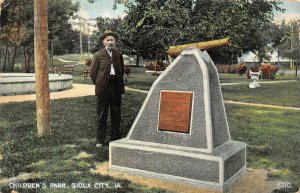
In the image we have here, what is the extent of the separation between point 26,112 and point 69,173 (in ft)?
13.2

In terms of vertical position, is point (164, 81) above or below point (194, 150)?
above

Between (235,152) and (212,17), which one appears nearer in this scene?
(235,152)

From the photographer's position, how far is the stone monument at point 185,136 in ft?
14.4

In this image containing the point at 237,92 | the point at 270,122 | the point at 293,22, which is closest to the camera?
the point at 293,22

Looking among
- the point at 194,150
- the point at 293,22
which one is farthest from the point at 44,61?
the point at 293,22

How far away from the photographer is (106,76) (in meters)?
5.61

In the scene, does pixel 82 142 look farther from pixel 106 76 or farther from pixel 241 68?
pixel 241 68

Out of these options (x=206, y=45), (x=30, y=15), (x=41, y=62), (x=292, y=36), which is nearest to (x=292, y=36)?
(x=292, y=36)

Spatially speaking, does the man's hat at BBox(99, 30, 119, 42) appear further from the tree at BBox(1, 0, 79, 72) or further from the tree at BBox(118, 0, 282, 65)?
the tree at BBox(118, 0, 282, 65)

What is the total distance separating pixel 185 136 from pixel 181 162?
299 millimetres

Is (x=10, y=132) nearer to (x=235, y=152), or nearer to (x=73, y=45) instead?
(x=73, y=45)

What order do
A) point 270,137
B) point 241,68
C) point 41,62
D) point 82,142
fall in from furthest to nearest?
point 241,68, point 270,137, point 41,62, point 82,142

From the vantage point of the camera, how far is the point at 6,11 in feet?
20.8

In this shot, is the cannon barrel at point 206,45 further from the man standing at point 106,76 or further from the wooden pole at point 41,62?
the wooden pole at point 41,62
